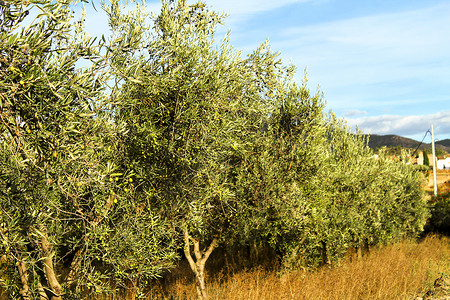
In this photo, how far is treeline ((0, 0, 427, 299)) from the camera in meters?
6.25

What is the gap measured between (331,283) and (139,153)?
34.6 feet

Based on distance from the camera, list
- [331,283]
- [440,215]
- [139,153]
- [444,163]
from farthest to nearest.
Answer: [444,163]
[440,215]
[331,283]
[139,153]

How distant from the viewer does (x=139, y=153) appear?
32.4 feet

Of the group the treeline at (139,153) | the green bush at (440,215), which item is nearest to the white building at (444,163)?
the green bush at (440,215)

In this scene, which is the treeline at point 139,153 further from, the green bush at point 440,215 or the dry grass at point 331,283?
the green bush at point 440,215

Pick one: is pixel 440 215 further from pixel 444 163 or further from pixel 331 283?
pixel 444 163

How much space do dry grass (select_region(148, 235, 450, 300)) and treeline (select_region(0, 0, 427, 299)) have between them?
47.7 inches

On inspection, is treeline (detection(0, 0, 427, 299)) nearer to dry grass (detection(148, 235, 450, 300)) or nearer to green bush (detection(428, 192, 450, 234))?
dry grass (detection(148, 235, 450, 300))

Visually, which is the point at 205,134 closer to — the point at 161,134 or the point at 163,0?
the point at 161,134

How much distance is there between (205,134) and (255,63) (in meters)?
4.33

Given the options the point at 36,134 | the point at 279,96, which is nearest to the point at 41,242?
the point at 36,134

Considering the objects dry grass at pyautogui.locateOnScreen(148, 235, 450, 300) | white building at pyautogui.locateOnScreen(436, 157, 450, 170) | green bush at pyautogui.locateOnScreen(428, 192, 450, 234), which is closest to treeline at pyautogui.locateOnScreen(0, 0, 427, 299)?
dry grass at pyautogui.locateOnScreen(148, 235, 450, 300)

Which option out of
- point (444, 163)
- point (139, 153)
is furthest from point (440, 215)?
point (444, 163)

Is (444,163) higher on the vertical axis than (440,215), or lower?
higher
